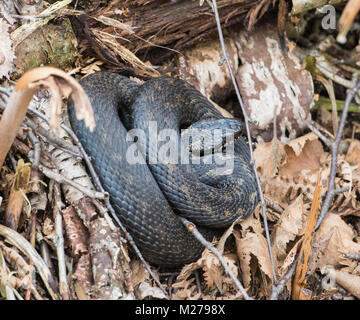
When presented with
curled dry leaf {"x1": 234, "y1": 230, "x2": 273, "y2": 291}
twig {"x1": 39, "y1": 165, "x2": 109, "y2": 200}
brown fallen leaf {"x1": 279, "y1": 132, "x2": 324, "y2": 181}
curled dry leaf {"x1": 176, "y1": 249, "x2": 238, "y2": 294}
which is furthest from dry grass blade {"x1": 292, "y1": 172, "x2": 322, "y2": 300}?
twig {"x1": 39, "y1": 165, "x2": 109, "y2": 200}

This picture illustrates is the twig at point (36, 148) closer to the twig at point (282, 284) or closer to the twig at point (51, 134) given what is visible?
the twig at point (51, 134)

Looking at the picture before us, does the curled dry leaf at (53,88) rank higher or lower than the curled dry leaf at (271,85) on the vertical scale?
higher

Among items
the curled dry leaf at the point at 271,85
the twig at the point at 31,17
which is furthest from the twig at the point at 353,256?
the twig at the point at 31,17

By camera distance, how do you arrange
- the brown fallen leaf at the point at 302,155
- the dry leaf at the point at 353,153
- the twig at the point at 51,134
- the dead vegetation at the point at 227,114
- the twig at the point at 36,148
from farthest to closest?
1. the dry leaf at the point at 353,153
2. the brown fallen leaf at the point at 302,155
3. the twig at the point at 36,148
4. the twig at the point at 51,134
5. the dead vegetation at the point at 227,114

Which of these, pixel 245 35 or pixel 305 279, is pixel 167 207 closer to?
pixel 305 279

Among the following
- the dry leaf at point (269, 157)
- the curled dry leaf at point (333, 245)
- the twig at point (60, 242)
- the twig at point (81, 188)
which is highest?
the twig at point (81, 188)

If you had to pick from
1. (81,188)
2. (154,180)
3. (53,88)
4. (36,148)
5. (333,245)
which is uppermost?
(53,88)

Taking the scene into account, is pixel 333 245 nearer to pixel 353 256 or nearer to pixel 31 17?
pixel 353 256

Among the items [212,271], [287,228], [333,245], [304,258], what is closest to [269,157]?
[287,228]
